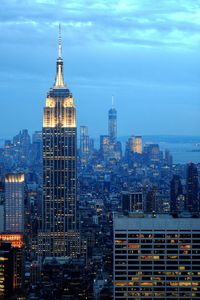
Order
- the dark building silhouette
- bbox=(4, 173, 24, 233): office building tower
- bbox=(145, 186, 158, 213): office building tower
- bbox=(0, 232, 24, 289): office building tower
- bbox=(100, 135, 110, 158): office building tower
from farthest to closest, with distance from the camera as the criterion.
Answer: bbox=(100, 135, 110, 158): office building tower < bbox=(4, 173, 24, 233): office building tower < the dark building silhouette < bbox=(145, 186, 158, 213): office building tower < bbox=(0, 232, 24, 289): office building tower

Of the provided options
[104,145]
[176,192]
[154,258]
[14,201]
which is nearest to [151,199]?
[176,192]

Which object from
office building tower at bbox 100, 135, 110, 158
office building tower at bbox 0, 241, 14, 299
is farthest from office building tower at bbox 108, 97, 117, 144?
office building tower at bbox 0, 241, 14, 299

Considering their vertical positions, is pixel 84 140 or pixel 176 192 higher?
pixel 84 140

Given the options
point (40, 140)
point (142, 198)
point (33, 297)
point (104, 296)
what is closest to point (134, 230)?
point (104, 296)

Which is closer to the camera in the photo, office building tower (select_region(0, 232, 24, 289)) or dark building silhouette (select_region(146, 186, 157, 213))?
office building tower (select_region(0, 232, 24, 289))

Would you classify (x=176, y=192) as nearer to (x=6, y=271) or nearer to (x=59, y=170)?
(x=59, y=170)

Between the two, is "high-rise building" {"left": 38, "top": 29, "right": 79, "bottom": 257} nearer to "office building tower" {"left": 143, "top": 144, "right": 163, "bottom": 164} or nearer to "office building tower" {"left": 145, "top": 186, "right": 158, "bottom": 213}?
"office building tower" {"left": 145, "top": 186, "right": 158, "bottom": 213}
